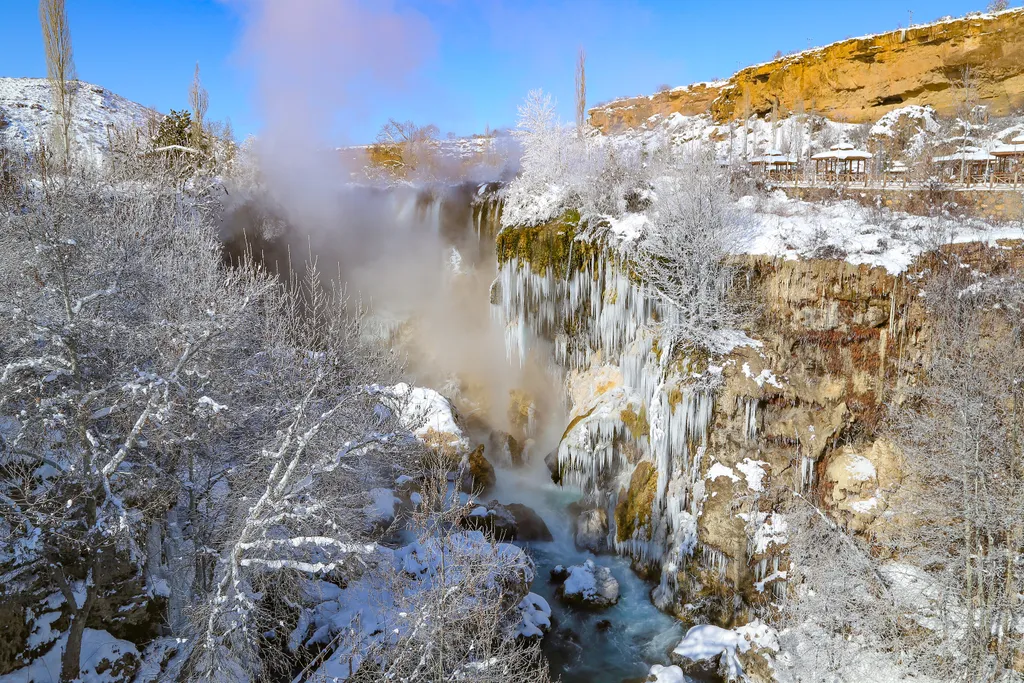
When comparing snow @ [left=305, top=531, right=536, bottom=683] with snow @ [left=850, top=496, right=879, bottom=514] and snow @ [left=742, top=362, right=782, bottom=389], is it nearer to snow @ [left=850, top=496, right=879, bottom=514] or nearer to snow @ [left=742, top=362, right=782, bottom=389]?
snow @ [left=742, top=362, right=782, bottom=389]

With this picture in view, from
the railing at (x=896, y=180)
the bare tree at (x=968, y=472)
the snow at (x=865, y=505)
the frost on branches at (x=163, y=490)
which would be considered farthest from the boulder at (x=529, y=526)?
the railing at (x=896, y=180)

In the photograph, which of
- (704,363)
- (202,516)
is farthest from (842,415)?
(202,516)

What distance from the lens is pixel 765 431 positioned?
12227 millimetres

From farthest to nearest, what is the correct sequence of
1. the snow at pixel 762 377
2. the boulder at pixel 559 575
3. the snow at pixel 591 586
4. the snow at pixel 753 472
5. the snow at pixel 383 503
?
the boulder at pixel 559 575, the snow at pixel 762 377, the snow at pixel 383 503, the snow at pixel 591 586, the snow at pixel 753 472

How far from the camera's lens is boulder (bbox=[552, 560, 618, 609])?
11805 millimetres

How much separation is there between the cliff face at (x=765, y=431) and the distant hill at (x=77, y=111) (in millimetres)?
36938

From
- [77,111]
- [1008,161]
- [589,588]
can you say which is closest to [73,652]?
[589,588]

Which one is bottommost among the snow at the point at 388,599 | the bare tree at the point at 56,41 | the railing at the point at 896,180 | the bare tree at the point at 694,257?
the snow at the point at 388,599

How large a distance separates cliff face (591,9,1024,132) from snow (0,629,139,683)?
38.6 metres

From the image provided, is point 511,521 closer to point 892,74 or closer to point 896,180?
point 896,180

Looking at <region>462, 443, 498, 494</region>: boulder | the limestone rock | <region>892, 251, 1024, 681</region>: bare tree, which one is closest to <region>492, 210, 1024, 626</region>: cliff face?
<region>892, 251, 1024, 681</region>: bare tree

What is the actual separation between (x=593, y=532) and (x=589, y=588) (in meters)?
1.72

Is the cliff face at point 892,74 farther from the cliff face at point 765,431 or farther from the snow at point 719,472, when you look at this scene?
the snow at point 719,472

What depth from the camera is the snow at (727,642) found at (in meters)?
10.1
